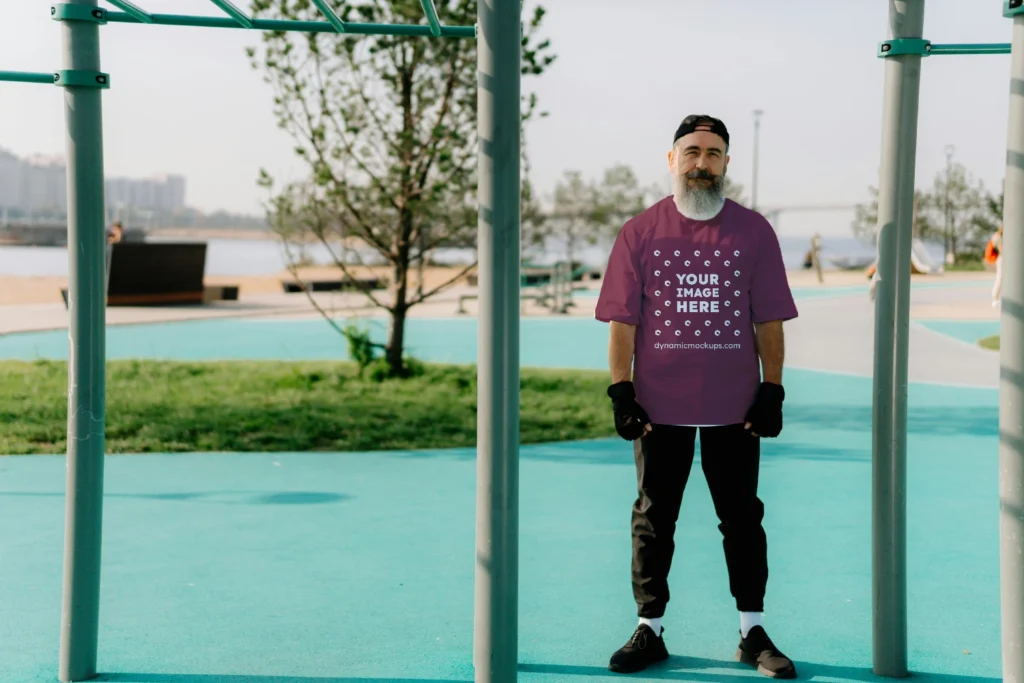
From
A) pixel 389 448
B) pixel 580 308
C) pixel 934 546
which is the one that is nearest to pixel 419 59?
pixel 389 448

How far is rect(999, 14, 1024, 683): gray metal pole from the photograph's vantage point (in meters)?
2.73

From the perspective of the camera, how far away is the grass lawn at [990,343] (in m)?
17.6

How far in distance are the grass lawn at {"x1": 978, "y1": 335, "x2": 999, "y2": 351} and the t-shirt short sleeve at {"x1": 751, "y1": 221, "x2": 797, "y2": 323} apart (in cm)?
1438

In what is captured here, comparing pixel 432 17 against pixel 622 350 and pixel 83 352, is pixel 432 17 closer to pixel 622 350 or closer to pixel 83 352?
pixel 622 350

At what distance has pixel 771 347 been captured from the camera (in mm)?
4023

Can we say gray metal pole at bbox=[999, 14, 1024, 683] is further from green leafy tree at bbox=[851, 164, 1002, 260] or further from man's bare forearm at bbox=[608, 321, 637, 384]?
green leafy tree at bbox=[851, 164, 1002, 260]

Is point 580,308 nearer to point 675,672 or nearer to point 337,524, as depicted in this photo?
point 337,524

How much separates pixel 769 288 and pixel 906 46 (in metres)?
0.86

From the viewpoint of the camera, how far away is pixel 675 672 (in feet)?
13.4

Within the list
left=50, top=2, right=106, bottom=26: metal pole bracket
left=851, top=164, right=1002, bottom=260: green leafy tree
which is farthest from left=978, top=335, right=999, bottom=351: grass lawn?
left=851, top=164, right=1002, bottom=260: green leafy tree

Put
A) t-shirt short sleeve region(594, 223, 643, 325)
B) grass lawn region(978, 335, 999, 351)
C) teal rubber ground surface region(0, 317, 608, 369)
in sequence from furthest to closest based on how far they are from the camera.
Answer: grass lawn region(978, 335, 999, 351), teal rubber ground surface region(0, 317, 608, 369), t-shirt short sleeve region(594, 223, 643, 325)

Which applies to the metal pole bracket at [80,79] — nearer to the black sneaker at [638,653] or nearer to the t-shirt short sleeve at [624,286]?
the t-shirt short sleeve at [624,286]

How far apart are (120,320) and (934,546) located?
1764 centimetres

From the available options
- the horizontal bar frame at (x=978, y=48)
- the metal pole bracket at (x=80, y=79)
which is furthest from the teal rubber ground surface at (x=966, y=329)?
the metal pole bracket at (x=80, y=79)
